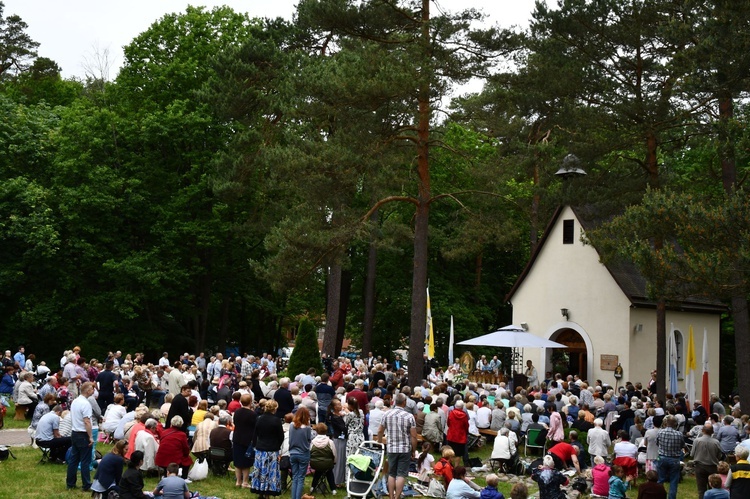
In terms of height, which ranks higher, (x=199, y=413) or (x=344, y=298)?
(x=344, y=298)

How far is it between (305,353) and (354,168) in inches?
240

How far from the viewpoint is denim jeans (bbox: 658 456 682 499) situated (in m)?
14.9

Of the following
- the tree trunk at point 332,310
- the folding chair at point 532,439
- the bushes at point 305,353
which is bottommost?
the folding chair at point 532,439

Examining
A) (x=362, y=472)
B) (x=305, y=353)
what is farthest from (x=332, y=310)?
(x=362, y=472)

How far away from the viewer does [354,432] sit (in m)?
14.6

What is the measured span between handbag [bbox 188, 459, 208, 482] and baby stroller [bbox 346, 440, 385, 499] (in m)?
2.61

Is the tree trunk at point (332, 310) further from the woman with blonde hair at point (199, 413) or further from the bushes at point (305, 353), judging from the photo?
the woman with blonde hair at point (199, 413)

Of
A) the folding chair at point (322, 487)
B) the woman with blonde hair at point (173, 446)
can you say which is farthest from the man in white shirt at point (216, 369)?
the woman with blonde hair at point (173, 446)

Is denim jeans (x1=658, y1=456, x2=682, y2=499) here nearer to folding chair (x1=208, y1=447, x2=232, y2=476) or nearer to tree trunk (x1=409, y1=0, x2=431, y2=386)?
folding chair (x1=208, y1=447, x2=232, y2=476)

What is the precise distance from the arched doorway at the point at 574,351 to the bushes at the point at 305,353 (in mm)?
10331

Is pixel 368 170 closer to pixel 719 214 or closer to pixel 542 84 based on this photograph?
pixel 542 84

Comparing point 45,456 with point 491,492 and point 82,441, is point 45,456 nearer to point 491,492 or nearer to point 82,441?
point 82,441

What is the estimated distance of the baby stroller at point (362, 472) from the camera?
13.3 metres

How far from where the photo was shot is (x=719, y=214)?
54.7 feet
